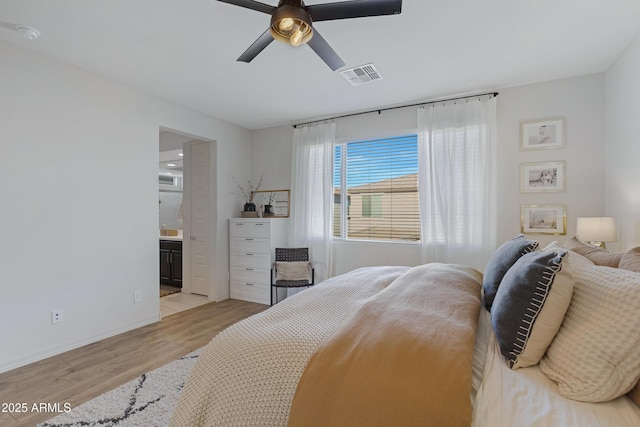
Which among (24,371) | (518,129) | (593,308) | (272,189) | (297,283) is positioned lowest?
(24,371)

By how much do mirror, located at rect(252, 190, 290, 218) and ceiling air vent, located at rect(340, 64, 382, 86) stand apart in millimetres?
2011

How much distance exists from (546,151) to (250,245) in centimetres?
371

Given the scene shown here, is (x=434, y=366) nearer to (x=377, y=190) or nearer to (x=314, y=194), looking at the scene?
(x=377, y=190)

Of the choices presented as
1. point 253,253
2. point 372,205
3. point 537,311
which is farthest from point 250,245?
point 537,311

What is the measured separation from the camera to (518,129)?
3.13 m

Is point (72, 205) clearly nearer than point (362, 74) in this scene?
Yes

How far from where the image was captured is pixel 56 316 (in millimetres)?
2611

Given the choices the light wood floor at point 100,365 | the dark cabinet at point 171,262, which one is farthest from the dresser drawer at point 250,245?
the dark cabinet at point 171,262

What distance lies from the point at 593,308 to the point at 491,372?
40 cm

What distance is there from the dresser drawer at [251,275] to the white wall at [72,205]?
1150 mm

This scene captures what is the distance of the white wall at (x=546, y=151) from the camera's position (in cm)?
285

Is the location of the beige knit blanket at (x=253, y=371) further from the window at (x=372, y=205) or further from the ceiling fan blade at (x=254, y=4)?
the window at (x=372, y=205)

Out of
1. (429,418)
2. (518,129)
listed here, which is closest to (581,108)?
(518,129)

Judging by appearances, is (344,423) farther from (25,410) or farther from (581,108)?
(581,108)
